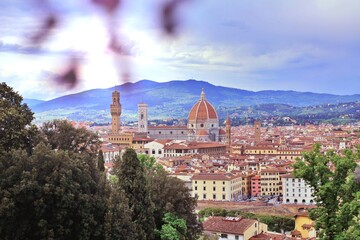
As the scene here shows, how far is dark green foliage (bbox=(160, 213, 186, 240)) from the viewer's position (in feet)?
37.3

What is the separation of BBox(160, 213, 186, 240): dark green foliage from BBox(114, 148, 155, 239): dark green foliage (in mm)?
356

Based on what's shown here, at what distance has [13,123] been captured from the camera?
1057 centimetres

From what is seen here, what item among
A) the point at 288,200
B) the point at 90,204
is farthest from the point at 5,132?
the point at 288,200

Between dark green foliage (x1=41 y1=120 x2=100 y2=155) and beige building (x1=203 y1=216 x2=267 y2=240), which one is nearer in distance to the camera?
dark green foliage (x1=41 y1=120 x2=100 y2=155)

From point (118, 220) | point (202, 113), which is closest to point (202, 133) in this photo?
point (202, 113)

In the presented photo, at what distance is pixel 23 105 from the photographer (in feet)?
39.4

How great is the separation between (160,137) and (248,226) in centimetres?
5733

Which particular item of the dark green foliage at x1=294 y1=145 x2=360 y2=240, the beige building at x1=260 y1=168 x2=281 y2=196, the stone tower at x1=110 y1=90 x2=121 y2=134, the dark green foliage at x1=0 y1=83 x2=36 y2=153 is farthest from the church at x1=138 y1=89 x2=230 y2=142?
the dark green foliage at x1=294 y1=145 x2=360 y2=240

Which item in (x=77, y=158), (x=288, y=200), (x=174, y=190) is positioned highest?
(x=77, y=158)

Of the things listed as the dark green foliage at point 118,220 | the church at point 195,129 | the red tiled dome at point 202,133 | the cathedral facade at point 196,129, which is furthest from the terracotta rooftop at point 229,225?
the cathedral facade at point 196,129

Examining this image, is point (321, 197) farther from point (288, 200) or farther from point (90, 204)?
point (288, 200)

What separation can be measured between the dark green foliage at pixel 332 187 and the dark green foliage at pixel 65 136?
19.4 ft

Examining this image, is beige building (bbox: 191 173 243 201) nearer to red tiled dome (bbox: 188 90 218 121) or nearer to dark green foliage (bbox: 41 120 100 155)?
dark green foliage (bbox: 41 120 100 155)

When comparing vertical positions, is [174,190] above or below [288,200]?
above
